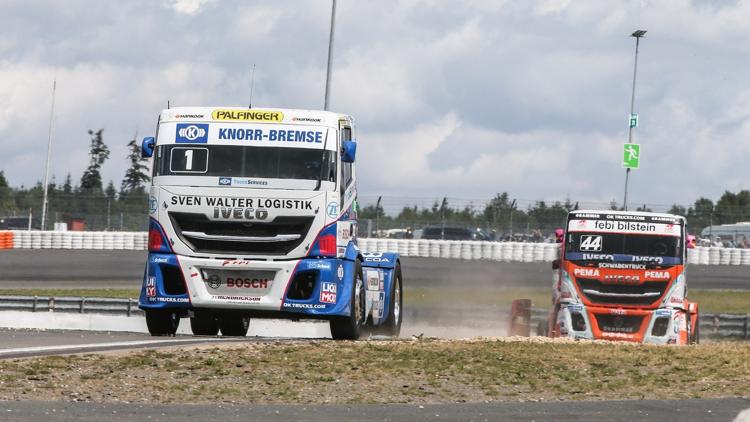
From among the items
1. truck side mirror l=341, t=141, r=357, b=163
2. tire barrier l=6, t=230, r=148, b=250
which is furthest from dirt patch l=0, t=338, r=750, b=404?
tire barrier l=6, t=230, r=148, b=250

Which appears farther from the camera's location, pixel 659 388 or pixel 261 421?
pixel 659 388

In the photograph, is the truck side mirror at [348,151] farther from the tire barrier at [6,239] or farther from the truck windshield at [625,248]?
the tire barrier at [6,239]

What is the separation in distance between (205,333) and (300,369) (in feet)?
25.4

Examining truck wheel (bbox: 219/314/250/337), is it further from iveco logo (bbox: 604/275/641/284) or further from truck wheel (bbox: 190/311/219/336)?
iveco logo (bbox: 604/275/641/284)

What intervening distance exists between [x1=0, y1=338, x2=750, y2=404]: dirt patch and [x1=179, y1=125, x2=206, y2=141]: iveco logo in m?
2.96

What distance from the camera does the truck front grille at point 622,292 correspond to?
77.4ft

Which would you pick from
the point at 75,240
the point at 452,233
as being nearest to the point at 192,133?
the point at 75,240

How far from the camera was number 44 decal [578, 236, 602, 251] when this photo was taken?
2391 cm

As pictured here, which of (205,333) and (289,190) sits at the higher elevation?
(289,190)

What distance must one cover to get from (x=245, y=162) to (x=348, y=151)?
1.39m

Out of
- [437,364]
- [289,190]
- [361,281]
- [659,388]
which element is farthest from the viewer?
[361,281]

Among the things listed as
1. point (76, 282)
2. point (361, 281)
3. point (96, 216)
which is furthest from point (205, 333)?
point (96, 216)

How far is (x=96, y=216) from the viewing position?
5347 cm

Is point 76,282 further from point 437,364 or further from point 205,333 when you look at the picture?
point 437,364
